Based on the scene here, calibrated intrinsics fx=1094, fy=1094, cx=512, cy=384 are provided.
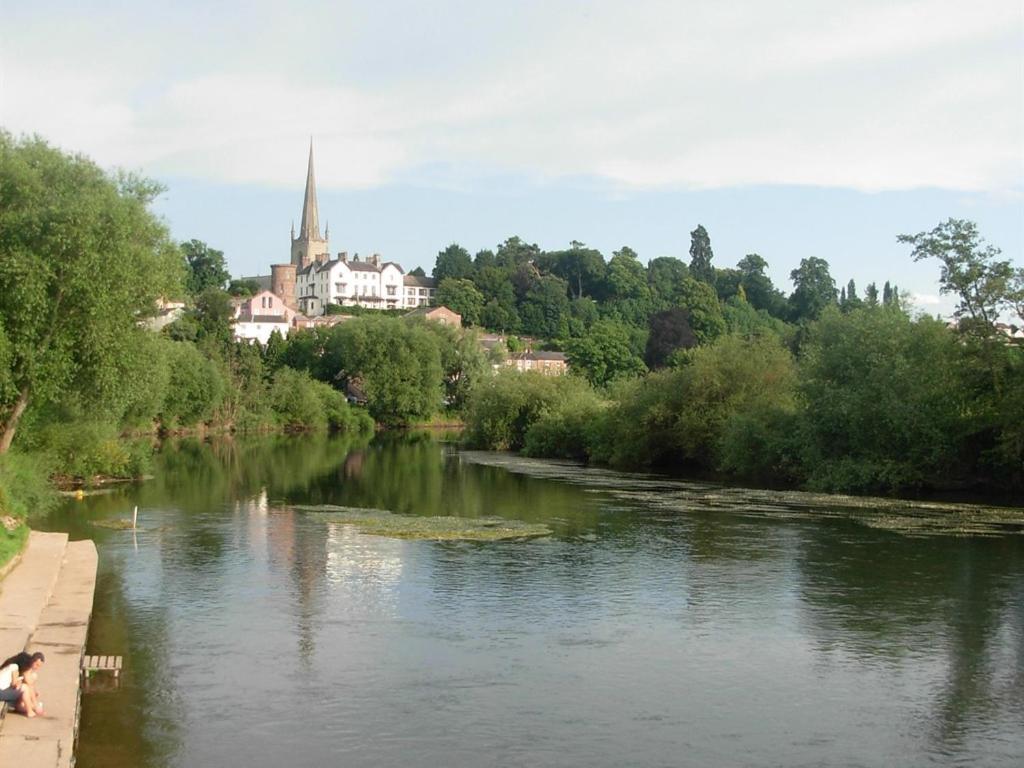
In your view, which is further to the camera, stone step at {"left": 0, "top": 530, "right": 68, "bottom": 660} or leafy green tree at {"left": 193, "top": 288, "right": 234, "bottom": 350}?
leafy green tree at {"left": 193, "top": 288, "right": 234, "bottom": 350}

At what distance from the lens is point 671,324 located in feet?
452

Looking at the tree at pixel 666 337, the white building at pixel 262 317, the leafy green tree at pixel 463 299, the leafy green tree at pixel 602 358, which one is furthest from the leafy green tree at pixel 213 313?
the leafy green tree at pixel 463 299

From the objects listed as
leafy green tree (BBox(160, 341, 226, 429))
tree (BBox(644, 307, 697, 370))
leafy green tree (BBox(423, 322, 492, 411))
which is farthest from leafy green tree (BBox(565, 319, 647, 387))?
leafy green tree (BBox(160, 341, 226, 429))

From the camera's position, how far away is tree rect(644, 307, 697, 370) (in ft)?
443

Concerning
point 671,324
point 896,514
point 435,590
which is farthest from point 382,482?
point 671,324

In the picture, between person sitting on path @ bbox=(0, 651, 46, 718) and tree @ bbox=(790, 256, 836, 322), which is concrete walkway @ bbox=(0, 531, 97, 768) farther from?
tree @ bbox=(790, 256, 836, 322)

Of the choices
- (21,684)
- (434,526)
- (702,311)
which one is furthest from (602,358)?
(21,684)

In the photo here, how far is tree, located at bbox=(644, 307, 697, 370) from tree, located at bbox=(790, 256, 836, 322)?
Result: 34939mm

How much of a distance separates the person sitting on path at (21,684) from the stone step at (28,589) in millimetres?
2141

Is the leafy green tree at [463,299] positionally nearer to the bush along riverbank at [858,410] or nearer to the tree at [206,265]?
the tree at [206,265]

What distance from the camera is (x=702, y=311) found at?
154 meters

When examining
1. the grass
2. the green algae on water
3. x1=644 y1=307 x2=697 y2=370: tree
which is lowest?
the green algae on water

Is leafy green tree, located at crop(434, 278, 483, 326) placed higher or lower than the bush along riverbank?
higher

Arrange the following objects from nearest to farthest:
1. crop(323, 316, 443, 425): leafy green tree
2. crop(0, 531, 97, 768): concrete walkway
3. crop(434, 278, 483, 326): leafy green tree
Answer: crop(0, 531, 97, 768): concrete walkway < crop(323, 316, 443, 425): leafy green tree < crop(434, 278, 483, 326): leafy green tree
